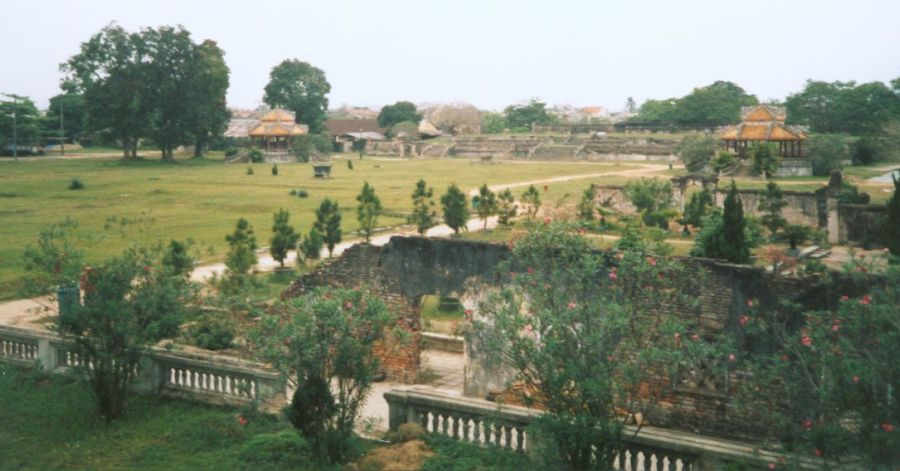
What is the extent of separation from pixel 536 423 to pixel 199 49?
66821 millimetres

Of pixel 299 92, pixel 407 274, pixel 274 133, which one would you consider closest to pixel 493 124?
pixel 299 92

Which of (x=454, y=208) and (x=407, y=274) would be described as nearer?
(x=407, y=274)

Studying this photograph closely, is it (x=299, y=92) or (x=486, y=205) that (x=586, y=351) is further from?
(x=299, y=92)

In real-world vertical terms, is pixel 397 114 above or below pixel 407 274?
above

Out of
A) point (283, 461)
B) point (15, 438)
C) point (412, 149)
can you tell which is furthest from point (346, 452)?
point (412, 149)

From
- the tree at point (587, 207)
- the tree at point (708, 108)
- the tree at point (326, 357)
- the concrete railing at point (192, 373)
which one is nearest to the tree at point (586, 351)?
the tree at point (326, 357)

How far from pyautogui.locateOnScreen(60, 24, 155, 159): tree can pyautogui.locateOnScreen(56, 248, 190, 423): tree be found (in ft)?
181

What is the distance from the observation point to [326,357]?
31.5 feet

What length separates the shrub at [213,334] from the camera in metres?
14.6

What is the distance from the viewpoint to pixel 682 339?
8.73 metres

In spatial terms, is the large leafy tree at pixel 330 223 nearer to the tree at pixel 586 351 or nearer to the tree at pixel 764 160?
the tree at pixel 586 351

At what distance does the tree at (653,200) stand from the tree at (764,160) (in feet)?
45.5

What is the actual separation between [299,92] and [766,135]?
177 feet

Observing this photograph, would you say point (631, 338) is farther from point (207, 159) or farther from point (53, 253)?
point (207, 159)
